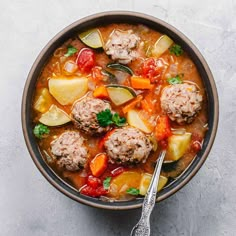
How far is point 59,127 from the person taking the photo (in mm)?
4520

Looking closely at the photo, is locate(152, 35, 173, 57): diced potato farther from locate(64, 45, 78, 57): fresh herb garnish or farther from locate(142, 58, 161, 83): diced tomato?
locate(64, 45, 78, 57): fresh herb garnish

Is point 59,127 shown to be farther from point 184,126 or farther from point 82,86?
point 184,126

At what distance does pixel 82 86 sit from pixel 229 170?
1493 millimetres

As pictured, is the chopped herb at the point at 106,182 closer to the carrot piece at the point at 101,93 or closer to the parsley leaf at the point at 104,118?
the parsley leaf at the point at 104,118

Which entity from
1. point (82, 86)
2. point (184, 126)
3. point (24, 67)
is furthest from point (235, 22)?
point (24, 67)

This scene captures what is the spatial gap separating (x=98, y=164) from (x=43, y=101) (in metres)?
0.65

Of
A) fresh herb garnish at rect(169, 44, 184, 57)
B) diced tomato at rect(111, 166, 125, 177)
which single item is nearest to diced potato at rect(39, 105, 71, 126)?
diced tomato at rect(111, 166, 125, 177)

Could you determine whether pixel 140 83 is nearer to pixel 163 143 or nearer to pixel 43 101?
pixel 163 143

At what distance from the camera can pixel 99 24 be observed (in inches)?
178

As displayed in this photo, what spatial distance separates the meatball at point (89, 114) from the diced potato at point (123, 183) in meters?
0.38

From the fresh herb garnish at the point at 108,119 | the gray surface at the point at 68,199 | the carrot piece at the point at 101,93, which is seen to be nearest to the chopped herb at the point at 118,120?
the fresh herb garnish at the point at 108,119

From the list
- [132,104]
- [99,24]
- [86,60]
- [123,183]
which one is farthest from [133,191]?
[99,24]

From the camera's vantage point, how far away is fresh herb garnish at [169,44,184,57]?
176 inches

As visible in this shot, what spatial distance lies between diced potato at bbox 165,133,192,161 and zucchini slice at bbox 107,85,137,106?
1.45 feet
